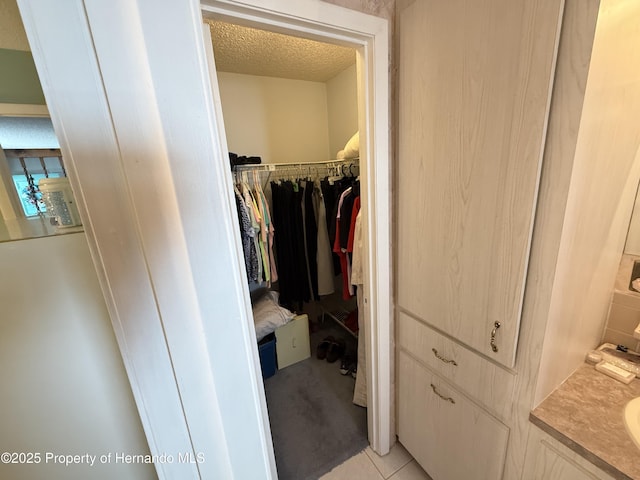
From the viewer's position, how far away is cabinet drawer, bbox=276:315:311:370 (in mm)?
2021

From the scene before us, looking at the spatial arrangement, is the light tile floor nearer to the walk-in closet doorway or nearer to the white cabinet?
the walk-in closet doorway

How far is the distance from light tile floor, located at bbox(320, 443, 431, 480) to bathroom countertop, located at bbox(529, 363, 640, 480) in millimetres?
865

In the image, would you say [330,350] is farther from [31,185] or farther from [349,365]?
[31,185]

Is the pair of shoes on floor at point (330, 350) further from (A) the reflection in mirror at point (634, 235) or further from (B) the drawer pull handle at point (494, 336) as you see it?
(A) the reflection in mirror at point (634, 235)

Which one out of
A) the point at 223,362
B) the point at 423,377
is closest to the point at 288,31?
the point at 223,362

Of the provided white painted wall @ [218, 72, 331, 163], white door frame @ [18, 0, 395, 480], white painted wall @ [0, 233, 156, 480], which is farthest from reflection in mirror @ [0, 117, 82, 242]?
white painted wall @ [218, 72, 331, 163]

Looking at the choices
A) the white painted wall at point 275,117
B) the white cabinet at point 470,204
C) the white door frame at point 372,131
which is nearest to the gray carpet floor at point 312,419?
the white door frame at point 372,131

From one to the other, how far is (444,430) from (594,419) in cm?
52

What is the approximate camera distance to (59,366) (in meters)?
0.47

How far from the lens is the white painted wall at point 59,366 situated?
43 centimetres

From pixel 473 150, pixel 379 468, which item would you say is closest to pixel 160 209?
pixel 473 150

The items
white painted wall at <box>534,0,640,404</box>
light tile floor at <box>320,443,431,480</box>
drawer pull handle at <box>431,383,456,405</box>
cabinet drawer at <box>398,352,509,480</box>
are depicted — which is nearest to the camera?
white painted wall at <box>534,0,640,404</box>

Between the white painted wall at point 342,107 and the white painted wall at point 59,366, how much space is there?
2.22 meters

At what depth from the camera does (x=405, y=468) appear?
4.26 feet
